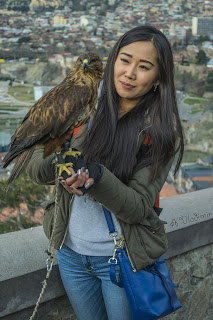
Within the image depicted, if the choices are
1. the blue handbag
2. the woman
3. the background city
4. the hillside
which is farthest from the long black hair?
the hillside

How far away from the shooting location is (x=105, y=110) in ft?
6.12

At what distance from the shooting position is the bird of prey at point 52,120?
1665 millimetres

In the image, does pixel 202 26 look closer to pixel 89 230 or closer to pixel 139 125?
pixel 139 125

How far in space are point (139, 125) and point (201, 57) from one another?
1333 inches

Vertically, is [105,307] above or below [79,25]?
above

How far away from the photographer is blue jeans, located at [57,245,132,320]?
171 centimetres

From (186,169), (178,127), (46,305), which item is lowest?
(186,169)

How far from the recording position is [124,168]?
1.71 metres

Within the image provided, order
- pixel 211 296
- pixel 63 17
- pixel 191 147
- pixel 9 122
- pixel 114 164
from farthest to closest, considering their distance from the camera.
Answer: pixel 191 147 → pixel 63 17 → pixel 9 122 → pixel 211 296 → pixel 114 164

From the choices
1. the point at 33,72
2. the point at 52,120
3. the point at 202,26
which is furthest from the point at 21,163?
the point at 202,26

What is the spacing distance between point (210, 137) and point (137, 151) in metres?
34.4

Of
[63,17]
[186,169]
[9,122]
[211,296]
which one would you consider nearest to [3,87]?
[9,122]

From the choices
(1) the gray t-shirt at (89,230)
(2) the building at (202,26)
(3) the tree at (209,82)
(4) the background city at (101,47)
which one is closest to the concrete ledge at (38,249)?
(1) the gray t-shirt at (89,230)

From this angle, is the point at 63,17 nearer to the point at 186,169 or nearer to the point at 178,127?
the point at 186,169
